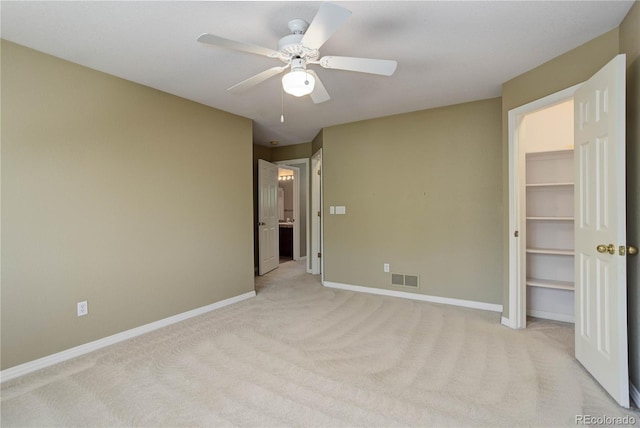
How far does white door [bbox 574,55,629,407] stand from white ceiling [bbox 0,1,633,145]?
19.4 inches

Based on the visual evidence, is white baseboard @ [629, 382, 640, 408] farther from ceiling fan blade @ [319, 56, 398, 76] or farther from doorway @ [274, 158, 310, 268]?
doorway @ [274, 158, 310, 268]

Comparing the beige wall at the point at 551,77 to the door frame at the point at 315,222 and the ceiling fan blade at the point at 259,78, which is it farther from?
the door frame at the point at 315,222

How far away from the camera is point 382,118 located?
4.09 m

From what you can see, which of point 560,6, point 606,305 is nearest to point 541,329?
point 606,305

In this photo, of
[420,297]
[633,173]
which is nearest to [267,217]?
[420,297]

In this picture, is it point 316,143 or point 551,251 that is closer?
point 551,251

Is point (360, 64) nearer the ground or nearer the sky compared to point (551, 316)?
nearer the sky

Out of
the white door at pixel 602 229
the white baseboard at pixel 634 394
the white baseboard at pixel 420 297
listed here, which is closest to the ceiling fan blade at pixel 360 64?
the white door at pixel 602 229

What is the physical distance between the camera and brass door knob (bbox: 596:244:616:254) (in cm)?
179

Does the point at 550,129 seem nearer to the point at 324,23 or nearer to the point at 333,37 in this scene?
the point at 333,37

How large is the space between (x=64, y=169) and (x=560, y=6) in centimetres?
363

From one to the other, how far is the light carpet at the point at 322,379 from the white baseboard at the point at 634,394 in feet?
0.40

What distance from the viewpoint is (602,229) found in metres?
1.91

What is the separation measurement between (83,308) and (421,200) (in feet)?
12.0
